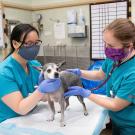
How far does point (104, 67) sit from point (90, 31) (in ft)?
3.02

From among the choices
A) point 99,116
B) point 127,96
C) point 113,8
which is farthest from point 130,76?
point 113,8

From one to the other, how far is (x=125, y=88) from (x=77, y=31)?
1299 mm

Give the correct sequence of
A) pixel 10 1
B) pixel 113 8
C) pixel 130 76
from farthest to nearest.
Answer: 1. pixel 10 1
2. pixel 113 8
3. pixel 130 76

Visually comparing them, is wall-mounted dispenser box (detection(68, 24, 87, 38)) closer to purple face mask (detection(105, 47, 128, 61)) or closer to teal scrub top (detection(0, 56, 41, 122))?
teal scrub top (detection(0, 56, 41, 122))

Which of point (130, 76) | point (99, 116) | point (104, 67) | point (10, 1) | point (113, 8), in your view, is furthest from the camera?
point (10, 1)

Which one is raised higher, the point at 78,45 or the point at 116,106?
the point at 78,45

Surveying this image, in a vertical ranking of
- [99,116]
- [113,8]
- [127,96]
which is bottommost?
[99,116]

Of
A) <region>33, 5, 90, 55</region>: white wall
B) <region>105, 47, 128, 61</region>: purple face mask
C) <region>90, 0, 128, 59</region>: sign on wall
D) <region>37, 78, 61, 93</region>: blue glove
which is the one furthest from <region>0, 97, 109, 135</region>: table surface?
<region>33, 5, 90, 55</region>: white wall

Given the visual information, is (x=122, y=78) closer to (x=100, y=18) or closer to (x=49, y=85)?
(x=49, y=85)

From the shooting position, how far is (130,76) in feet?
3.59

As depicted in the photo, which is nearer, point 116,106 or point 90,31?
point 116,106

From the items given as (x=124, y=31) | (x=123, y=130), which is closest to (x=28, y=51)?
(x=124, y=31)

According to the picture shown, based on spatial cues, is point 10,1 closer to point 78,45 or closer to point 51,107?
point 78,45

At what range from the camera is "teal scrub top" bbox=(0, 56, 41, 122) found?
119 cm
